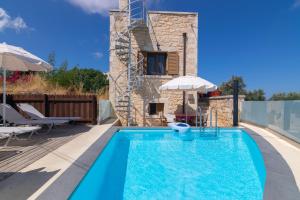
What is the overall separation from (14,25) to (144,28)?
16056mm

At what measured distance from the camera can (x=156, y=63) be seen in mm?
11773

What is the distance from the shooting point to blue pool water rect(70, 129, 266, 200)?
348 centimetres

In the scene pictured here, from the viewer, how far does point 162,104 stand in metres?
11.7

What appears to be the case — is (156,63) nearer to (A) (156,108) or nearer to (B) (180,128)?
(A) (156,108)

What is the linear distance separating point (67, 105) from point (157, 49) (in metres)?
5.54

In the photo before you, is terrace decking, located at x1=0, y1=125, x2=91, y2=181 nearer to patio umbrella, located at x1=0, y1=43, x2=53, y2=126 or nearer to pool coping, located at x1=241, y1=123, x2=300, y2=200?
patio umbrella, located at x1=0, y1=43, x2=53, y2=126

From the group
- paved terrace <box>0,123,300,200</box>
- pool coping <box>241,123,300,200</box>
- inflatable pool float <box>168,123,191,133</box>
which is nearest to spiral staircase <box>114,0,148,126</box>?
inflatable pool float <box>168,123,191,133</box>

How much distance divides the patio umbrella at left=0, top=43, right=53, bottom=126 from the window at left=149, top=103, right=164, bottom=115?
6.32m

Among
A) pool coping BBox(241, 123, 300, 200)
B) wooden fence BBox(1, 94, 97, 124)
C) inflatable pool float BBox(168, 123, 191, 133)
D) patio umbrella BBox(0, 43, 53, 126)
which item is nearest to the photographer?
pool coping BBox(241, 123, 300, 200)

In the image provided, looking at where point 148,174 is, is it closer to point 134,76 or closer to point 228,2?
point 134,76

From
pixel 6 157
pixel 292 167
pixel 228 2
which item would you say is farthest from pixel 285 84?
pixel 6 157

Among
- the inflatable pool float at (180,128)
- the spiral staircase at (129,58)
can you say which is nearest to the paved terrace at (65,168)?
the inflatable pool float at (180,128)

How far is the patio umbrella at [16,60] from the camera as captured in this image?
5066mm

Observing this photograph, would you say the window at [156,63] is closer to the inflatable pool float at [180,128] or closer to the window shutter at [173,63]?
the window shutter at [173,63]
